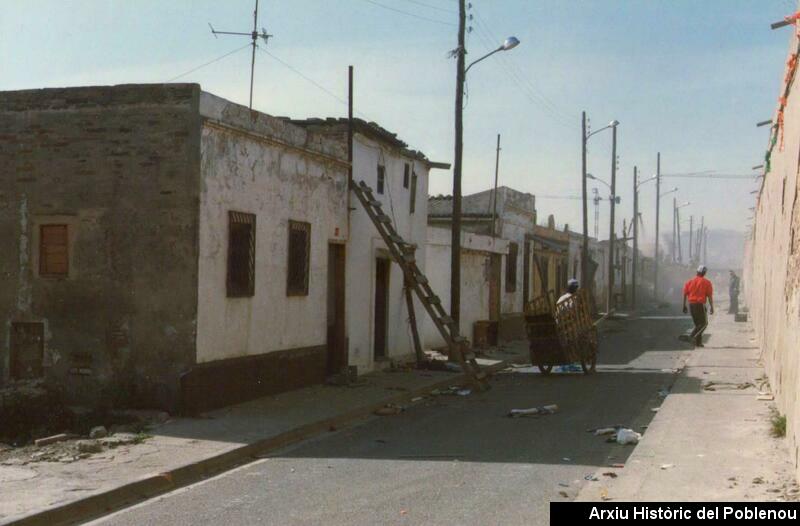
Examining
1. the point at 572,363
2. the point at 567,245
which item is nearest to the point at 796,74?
the point at 572,363

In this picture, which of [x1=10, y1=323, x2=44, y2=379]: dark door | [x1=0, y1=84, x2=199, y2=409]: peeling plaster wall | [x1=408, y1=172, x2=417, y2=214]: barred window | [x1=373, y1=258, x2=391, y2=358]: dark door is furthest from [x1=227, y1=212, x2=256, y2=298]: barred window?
[x1=408, y1=172, x2=417, y2=214]: barred window

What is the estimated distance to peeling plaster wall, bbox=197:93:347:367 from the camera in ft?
46.0

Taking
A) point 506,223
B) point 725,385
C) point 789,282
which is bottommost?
point 725,385

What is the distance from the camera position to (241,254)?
1505 centimetres

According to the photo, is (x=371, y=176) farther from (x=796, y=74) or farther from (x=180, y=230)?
(x=796, y=74)

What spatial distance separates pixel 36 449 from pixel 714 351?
1722cm

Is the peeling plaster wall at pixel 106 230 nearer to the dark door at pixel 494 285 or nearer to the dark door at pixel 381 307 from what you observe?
the dark door at pixel 381 307

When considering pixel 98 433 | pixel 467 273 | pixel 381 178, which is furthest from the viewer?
pixel 467 273

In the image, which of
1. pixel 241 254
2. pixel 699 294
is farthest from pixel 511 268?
pixel 241 254

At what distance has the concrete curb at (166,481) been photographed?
26.5 ft

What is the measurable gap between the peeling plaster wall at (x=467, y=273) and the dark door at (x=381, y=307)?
→ 3.70m

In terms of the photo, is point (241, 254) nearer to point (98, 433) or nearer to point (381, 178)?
point (98, 433)

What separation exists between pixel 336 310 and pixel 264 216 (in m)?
3.94

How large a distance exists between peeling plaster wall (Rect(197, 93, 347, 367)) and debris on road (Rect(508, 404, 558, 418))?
3.95m
